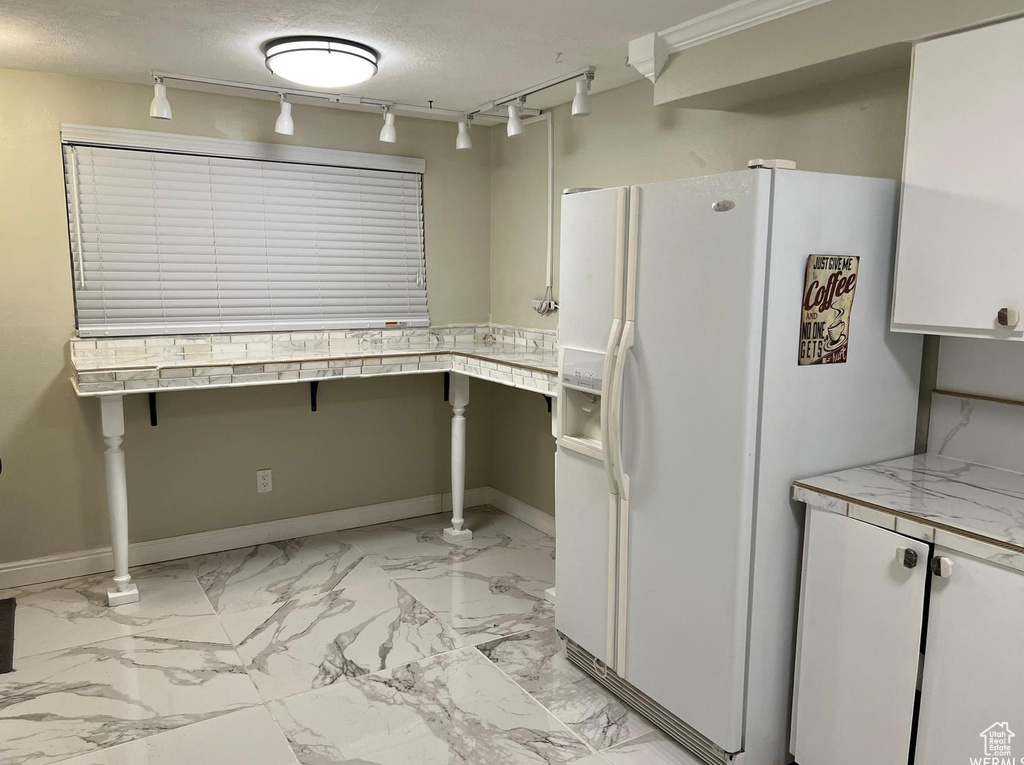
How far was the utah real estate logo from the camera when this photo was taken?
1.58 metres

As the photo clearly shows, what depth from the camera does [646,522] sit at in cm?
225

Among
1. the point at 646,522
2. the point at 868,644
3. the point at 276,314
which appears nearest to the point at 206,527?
the point at 276,314

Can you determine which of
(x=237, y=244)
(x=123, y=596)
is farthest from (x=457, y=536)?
(x=237, y=244)

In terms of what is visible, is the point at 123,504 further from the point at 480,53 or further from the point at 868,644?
the point at 868,644

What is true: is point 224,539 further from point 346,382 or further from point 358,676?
point 358,676

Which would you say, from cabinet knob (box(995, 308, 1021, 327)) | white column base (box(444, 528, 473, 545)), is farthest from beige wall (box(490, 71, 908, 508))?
cabinet knob (box(995, 308, 1021, 327))

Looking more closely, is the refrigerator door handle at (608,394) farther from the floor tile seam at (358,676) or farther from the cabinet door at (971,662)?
the floor tile seam at (358,676)

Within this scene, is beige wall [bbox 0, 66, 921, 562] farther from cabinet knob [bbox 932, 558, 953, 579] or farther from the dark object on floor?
cabinet knob [bbox 932, 558, 953, 579]

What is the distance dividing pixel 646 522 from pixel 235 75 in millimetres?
2589

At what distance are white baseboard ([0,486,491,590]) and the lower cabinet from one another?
2.72m

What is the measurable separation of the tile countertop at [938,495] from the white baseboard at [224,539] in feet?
9.14

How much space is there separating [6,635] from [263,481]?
1305 millimetres

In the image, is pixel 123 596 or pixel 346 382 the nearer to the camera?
pixel 123 596

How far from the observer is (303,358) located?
132 inches
